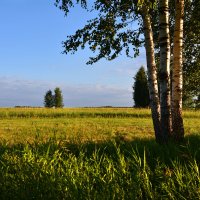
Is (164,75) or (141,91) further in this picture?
(141,91)

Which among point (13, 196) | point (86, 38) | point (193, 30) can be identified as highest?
point (193, 30)

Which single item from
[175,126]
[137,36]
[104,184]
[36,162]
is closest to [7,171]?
[36,162]

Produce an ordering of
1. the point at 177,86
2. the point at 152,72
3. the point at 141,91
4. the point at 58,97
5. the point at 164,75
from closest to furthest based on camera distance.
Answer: the point at 164,75, the point at 177,86, the point at 152,72, the point at 141,91, the point at 58,97

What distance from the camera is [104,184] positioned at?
18.0ft

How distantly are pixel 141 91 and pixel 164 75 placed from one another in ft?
246

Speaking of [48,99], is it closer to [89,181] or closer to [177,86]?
[177,86]

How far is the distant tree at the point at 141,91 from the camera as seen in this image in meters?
87.5

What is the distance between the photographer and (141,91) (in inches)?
3467

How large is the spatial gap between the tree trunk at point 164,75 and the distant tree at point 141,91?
7314 centimetres

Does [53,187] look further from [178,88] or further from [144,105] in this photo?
[144,105]

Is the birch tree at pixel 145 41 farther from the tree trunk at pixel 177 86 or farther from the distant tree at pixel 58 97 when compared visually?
the distant tree at pixel 58 97

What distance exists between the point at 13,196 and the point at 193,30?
21237mm

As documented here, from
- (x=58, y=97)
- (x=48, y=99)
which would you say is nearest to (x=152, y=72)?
(x=58, y=97)

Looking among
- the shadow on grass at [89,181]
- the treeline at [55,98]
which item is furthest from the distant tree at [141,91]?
the shadow on grass at [89,181]
